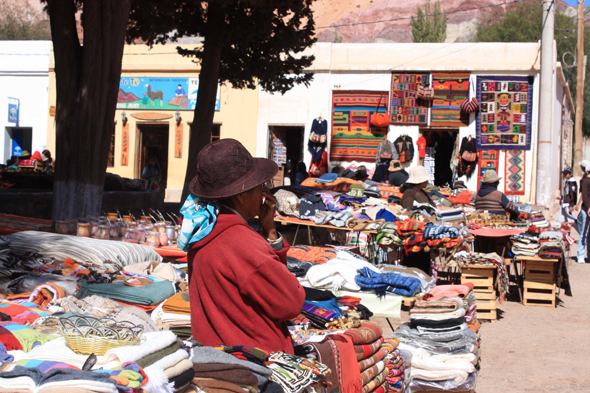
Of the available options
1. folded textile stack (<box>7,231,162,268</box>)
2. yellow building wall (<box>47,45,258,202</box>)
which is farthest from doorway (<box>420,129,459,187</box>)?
folded textile stack (<box>7,231,162,268</box>)

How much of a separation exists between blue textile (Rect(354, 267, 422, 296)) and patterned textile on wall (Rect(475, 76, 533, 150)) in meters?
12.3

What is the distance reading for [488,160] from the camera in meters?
16.4

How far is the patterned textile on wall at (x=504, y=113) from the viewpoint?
16172mm

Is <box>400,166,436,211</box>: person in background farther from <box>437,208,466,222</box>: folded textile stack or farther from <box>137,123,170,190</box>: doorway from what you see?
<box>137,123,170,190</box>: doorway

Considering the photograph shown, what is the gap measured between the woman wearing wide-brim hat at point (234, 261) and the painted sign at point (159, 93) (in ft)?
55.8

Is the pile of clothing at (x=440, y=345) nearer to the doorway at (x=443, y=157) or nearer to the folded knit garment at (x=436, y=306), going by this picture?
the folded knit garment at (x=436, y=306)

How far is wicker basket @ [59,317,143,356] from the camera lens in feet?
6.22

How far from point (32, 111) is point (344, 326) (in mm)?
20968

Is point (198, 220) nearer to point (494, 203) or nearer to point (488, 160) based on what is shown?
point (494, 203)

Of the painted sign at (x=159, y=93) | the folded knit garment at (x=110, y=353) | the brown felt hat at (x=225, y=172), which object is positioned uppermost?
the painted sign at (x=159, y=93)

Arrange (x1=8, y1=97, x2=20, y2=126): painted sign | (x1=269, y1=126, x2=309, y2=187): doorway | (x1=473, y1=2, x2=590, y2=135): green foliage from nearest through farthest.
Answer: (x1=269, y1=126, x2=309, y2=187): doorway, (x1=8, y1=97, x2=20, y2=126): painted sign, (x1=473, y1=2, x2=590, y2=135): green foliage

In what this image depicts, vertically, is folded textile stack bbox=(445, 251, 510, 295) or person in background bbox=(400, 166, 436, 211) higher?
person in background bbox=(400, 166, 436, 211)

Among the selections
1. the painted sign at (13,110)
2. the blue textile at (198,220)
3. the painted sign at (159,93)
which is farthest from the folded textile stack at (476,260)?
the painted sign at (13,110)

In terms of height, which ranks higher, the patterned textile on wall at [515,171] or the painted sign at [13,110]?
the painted sign at [13,110]
